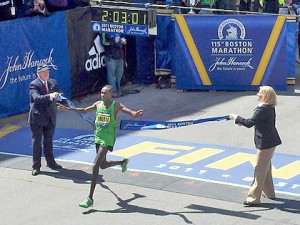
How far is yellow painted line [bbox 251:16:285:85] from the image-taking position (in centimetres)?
1811

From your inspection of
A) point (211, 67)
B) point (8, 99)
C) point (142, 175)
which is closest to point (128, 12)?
point (211, 67)

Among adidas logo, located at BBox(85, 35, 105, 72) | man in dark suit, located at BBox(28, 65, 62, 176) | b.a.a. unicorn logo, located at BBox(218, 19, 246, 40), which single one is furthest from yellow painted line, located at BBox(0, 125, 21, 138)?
b.a.a. unicorn logo, located at BBox(218, 19, 246, 40)

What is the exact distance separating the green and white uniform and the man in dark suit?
1.74 m

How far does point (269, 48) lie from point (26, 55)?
5822mm

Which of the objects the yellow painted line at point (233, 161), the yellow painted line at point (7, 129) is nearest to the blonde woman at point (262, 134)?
the yellow painted line at point (233, 161)

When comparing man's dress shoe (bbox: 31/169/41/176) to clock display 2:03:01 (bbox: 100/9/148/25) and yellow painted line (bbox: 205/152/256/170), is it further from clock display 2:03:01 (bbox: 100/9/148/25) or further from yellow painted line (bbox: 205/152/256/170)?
clock display 2:03:01 (bbox: 100/9/148/25)

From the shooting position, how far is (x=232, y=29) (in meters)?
18.2

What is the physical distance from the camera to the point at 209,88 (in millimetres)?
18781

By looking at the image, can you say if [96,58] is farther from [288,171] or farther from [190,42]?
[288,171]

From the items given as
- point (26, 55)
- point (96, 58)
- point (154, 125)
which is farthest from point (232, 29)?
point (154, 125)

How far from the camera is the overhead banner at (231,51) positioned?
18.2m

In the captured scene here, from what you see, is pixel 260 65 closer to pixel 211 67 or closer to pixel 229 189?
pixel 211 67

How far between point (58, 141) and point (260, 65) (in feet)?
19.3

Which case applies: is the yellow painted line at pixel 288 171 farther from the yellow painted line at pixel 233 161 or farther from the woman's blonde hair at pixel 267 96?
the woman's blonde hair at pixel 267 96
